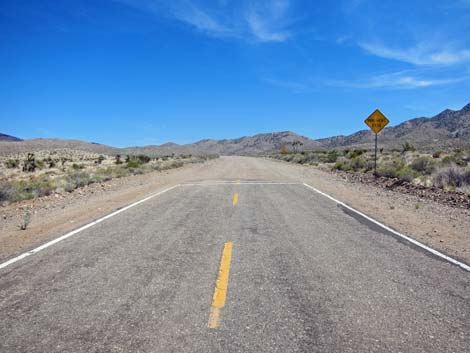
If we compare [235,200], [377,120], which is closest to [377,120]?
[377,120]

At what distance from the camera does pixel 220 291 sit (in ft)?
15.3

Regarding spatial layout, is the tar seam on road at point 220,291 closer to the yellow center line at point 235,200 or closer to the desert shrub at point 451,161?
the yellow center line at point 235,200

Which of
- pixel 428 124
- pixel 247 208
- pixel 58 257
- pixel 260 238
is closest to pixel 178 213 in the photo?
pixel 247 208

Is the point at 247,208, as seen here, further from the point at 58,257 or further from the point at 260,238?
the point at 58,257

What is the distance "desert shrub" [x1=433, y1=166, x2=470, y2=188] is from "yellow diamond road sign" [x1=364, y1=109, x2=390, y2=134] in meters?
4.72

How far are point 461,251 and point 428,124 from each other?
16998cm

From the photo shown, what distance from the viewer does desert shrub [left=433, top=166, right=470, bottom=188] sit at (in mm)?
16672

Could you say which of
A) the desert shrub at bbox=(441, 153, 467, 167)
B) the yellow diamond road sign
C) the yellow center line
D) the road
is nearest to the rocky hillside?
the desert shrub at bbox=(441, 153, 467, 167)

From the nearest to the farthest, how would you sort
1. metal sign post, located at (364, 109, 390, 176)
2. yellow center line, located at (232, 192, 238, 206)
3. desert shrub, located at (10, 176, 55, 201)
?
1. yellow center line, located at (232, 192, 238, 206)
2. desert shrub, located at (10, 176, 55, 201)
3. metal sign post, located at (364, 109, 390, 176)

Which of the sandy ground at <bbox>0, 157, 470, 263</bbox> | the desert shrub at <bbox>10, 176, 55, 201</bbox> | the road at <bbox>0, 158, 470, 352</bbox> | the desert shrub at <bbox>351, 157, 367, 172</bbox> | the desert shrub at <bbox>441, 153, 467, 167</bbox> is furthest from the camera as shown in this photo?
the desert shrub at <bbox>351, 157, 367, 172</bbox>

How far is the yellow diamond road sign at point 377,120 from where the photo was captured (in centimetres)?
2130

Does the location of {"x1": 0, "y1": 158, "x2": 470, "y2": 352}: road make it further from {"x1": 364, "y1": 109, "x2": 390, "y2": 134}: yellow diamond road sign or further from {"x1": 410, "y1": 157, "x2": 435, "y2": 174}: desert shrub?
{"x1": 410, "y1": 157, "x2": 435, "y2": 174}: desert shrub

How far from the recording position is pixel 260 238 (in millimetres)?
7336

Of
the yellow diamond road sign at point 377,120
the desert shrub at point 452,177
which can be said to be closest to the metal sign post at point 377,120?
the yellow diamond road sign at point 377,120
